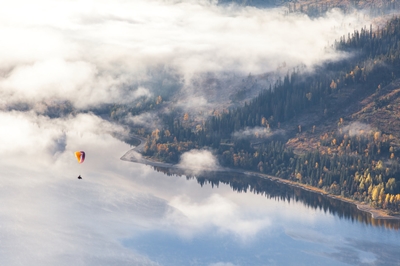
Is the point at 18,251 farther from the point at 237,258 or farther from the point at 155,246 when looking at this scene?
the point at 237,258

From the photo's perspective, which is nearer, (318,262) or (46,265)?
(46,265)

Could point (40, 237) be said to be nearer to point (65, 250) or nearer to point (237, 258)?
point (65, 250)

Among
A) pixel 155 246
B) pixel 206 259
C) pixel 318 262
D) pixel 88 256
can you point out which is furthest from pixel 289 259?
pixel 88 256

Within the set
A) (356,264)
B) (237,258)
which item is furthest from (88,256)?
(356,264)

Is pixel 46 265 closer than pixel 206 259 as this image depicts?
Yes

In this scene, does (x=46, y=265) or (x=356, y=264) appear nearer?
(x=46, y=265)

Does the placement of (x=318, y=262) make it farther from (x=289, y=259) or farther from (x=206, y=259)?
(x=206, y=259)

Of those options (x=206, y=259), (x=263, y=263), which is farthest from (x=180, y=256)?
(x=263, y=263)
